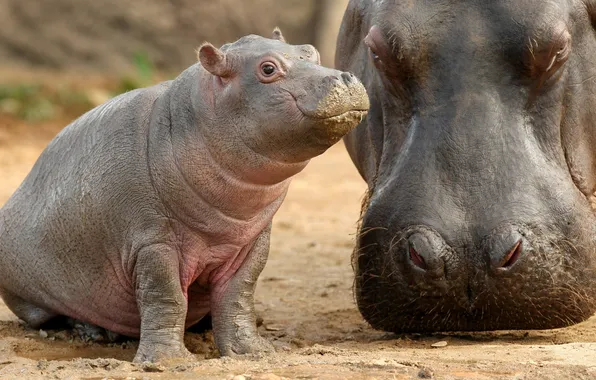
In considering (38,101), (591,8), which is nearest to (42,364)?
(591,8)

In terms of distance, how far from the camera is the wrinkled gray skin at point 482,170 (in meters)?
4.23

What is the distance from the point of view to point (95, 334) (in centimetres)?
483

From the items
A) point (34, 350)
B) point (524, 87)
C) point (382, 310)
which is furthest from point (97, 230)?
point (524, 87)

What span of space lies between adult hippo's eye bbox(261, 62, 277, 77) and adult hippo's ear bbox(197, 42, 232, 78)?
0.16 m

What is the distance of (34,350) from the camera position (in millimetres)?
4590

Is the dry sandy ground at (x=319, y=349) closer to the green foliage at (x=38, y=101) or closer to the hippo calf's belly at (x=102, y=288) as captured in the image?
the hippo calf's belly at (x=102, y=288)

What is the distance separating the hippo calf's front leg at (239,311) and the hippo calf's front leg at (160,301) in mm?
196

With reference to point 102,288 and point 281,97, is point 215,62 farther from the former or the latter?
point 102,288

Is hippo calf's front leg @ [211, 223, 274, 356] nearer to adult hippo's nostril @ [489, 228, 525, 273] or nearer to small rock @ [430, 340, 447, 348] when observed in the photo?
small rock @ [430, 340, 447, 348]

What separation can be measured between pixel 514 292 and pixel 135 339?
1.66 meters

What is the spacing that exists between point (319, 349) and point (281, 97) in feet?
3.09

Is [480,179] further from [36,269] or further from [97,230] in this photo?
[36,269]

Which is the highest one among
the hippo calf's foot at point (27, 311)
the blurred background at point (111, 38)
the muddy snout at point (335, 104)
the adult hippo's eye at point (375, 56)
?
the blurred background at point (111, 38)

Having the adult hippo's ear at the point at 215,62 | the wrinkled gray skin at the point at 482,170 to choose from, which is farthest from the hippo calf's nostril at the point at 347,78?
the wrinkled gray skin at the point at 482,170
